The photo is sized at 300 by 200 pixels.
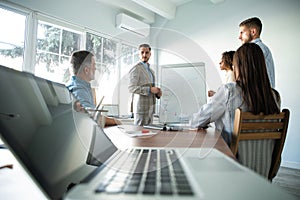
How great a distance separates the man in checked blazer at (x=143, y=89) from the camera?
74.0 inches

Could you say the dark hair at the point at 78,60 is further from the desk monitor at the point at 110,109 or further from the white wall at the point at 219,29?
the white wall at the point at 219,29

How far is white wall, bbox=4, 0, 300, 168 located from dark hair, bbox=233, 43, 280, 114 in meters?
2.06

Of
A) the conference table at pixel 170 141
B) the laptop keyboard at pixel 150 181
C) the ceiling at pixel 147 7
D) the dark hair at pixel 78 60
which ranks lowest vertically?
the conference table at pixel 170 141

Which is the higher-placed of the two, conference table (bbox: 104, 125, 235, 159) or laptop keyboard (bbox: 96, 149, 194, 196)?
laptop keyboard (bbox: 96, 149, 194, 196)

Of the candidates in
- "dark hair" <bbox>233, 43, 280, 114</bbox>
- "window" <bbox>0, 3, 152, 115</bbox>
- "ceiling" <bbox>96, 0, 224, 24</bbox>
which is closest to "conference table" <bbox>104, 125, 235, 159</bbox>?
"dark hair" <bbox>233, 43, 280, 114</bbox>

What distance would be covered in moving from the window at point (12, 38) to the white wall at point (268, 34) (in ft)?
9.59

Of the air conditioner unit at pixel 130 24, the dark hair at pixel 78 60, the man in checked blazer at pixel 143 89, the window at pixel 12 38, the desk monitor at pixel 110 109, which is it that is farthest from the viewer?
the air conditioner unit at pixel 130 24

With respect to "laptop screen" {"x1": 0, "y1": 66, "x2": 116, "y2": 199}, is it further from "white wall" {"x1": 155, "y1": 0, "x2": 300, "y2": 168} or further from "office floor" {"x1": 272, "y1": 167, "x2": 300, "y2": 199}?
"white wall" {"x1": 155, "y1": 0, "x2": 300, "y2": 168}

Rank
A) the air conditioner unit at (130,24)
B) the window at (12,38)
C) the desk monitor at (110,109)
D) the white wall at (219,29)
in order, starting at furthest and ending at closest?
the air conditioner unit at (130,24)
the white wall at (219,29)
the window at (12,38)
the desk monitor at (110,109)

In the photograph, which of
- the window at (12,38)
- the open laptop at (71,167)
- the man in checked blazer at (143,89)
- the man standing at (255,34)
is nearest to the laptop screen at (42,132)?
the open laptop at (71,167)

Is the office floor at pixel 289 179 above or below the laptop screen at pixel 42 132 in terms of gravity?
below

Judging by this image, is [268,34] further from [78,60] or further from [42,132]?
[42,132]

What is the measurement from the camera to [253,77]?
1.02m

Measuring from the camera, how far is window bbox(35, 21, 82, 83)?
264 centimetres
